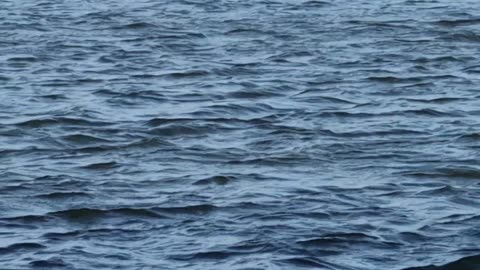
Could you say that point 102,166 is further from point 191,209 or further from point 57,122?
point 57,122

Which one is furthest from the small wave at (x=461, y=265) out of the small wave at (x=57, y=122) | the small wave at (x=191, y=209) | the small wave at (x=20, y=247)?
the small wave at (x=57, y=122)

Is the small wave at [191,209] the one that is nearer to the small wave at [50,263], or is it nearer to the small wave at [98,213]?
the small wave at [98,213]

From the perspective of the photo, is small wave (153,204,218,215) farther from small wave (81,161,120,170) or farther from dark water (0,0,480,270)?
small wave (81,161,120,170)

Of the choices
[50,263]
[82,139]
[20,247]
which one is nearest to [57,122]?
[82,139]

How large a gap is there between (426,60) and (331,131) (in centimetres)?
396

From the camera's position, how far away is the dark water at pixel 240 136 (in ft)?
34.7

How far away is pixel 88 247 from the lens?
10.4 metres

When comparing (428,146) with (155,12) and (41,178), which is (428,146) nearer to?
(41,178)

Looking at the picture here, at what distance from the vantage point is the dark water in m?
10.6

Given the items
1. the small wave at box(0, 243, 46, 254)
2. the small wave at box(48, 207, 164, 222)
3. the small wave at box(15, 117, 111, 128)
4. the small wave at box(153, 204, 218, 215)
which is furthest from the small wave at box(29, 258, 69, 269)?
the small wave at box(15, 117, 111, 128)

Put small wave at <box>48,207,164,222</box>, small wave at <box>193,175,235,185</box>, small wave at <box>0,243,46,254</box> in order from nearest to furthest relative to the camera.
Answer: small wave at <box>0,243,46,254</box> → small wave at <box>48,207,164,222</box> → small wave at <box>193,175,235,185</box>

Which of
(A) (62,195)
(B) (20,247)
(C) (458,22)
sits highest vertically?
(B) (20,247)

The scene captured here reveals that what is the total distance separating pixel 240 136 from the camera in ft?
46.3

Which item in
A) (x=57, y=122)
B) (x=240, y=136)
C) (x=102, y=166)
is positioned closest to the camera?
(x=102, y=166)
